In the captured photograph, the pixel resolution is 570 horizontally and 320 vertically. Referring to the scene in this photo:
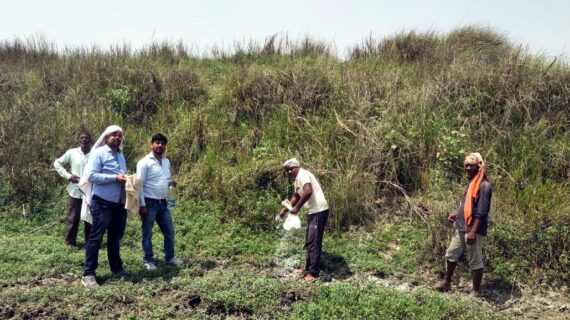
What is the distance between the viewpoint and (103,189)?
5.72m

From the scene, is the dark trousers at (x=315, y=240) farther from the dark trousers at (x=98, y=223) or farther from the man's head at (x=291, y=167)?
the dark trousers at (x=98, y=223)

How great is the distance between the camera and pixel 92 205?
5.77 meters

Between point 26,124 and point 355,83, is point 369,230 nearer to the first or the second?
point 355,83

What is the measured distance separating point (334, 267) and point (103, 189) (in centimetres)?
325

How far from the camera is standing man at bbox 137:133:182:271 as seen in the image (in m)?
6.15

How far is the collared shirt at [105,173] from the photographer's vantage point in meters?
5.65

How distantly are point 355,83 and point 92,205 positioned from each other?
20.8ft

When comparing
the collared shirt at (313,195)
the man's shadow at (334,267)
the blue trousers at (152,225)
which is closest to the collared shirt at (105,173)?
the blue trousers at (152,225)

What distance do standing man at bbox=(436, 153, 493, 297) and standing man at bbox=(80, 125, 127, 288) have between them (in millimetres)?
4063

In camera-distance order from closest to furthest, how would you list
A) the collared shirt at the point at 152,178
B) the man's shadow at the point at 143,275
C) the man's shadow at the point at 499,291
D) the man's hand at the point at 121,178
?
the man's hand at the point at 121,178 < the man's shadow at the point at 143,275 < the man's shadow at the point at 499,291 < the collared shirt at the point at 152,178

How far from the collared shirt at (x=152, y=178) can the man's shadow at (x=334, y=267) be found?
240 cm

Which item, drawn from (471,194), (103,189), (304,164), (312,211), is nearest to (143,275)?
(103,189)

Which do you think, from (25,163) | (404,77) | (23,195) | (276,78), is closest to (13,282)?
(23,195)

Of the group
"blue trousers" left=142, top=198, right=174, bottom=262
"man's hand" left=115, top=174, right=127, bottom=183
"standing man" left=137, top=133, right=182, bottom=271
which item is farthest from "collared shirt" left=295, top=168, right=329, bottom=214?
"man's hand" left=115, top=174, right=127, bottom=183
